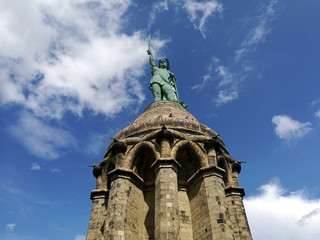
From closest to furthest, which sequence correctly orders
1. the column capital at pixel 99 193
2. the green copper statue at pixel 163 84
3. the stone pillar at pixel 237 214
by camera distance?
the stone pillar at pixel 237 214 < the column capital at pixel 99 193 < the green copper statue at pixel 163 84

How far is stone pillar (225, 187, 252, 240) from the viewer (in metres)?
12.6

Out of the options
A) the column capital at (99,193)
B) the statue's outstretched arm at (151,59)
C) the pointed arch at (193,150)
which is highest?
the statue's outstretched arm at (151,59)

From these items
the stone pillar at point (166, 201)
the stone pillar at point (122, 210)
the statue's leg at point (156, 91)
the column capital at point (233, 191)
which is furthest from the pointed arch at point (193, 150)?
the statue's leg at point (156, 91)

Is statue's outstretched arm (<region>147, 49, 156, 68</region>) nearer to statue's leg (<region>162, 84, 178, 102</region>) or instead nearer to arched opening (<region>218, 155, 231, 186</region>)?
statue's leg (<region>162, 84, 178, 102</region>)

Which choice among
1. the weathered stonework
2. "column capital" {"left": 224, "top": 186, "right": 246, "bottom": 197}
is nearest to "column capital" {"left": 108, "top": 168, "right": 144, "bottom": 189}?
the weathered stonework

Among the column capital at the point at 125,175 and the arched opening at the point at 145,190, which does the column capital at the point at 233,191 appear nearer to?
the arched opening at the point at 145,190

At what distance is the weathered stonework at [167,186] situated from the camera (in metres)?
10.4

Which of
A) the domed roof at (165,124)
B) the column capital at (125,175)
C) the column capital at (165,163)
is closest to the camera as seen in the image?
the column capital at (165,163)

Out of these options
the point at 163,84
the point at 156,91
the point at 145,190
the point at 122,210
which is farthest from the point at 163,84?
the point at 122,210

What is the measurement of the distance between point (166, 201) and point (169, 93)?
8.51 meters

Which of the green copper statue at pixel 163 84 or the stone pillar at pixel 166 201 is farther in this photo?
the green copper statue at pixel 163 84

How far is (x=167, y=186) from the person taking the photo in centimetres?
1090

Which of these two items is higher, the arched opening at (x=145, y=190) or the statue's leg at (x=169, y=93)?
the statue's leg at (x=169, y=93)

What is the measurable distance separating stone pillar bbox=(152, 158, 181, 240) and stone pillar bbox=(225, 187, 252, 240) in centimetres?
343
